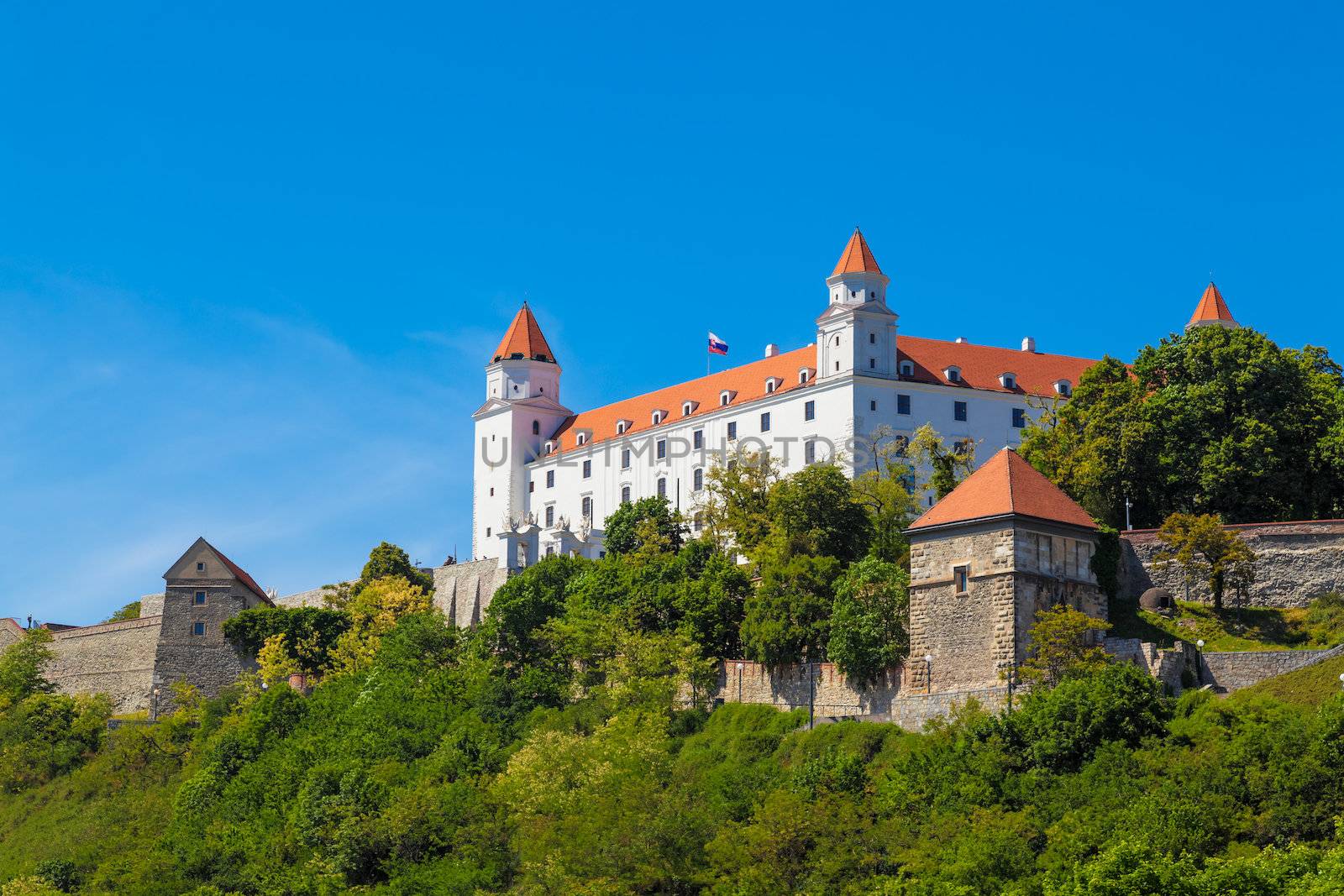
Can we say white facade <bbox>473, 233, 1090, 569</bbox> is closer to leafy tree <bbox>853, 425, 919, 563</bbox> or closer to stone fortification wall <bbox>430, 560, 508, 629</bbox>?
stone fortification wall <bbox>430, 560, 508, 629</bbox>

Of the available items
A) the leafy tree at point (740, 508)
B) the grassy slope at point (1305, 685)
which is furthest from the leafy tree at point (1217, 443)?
the grassy slope at point (1305, 685)

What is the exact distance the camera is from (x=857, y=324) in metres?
81.3

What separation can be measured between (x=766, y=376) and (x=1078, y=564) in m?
35.4

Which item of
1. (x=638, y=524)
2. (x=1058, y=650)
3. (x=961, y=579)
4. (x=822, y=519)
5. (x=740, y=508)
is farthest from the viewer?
(x=638, y=524)

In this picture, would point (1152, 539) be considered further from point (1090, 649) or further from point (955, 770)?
point (955, 770)

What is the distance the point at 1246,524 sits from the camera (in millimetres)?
56156

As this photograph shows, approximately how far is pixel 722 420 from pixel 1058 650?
3918 cm

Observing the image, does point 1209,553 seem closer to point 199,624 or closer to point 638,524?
point 638,524

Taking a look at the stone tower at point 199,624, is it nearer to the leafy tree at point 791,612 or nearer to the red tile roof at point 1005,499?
the leafy tree at point 791,612

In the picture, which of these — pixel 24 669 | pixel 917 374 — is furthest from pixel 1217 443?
pixel 24 669

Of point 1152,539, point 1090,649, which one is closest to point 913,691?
point 1090,649

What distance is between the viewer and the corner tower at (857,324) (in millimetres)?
81250

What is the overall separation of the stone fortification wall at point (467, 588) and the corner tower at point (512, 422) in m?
8.08

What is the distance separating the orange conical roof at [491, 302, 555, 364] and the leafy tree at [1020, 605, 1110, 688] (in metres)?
53.8
